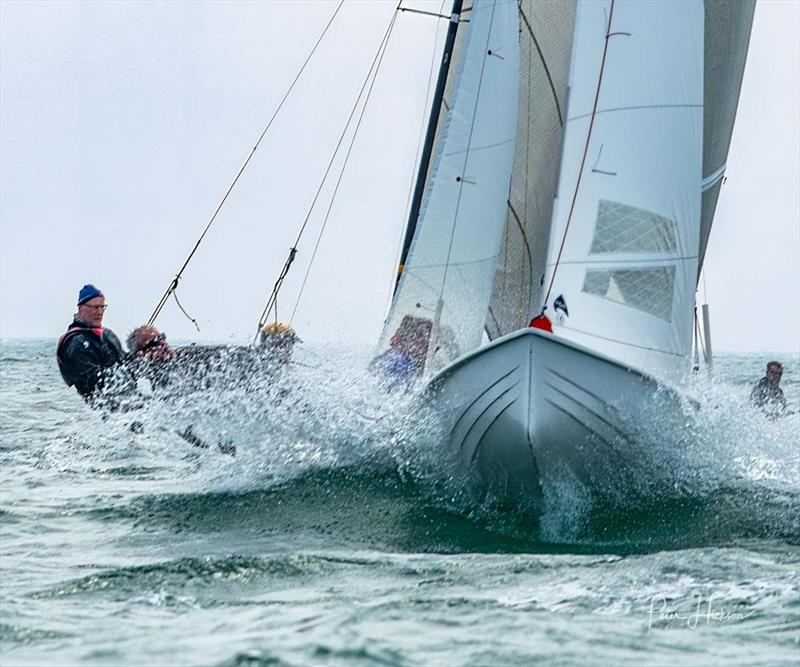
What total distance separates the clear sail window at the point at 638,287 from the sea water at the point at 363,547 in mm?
690

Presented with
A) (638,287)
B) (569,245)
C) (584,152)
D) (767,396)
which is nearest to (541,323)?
(569,245)

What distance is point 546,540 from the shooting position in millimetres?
7148

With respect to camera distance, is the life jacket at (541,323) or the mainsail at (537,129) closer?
the life jacket at (541,323)

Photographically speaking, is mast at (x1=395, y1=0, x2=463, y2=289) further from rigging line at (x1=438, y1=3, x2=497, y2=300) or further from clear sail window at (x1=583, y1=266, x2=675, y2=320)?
clear sail window at (x1=583, y1=266, x2=675, y2=320)

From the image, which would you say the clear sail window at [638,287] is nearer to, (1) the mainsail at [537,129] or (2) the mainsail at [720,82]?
(1) the mainsail at [537,129]

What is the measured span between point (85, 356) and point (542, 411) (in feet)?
11.8

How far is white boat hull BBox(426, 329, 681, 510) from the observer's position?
24.2ft

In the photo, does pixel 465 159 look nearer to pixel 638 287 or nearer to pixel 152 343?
pixel 638 287

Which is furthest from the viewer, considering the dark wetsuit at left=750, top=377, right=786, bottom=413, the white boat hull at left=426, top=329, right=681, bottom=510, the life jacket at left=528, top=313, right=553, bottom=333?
the dark wetsuit at left=750, top=377, right=786, bottom=413

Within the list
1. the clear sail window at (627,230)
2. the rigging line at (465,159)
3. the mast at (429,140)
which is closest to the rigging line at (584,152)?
the clear sail window at (627,230)

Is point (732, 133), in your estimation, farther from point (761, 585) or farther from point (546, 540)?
point (761, 585)

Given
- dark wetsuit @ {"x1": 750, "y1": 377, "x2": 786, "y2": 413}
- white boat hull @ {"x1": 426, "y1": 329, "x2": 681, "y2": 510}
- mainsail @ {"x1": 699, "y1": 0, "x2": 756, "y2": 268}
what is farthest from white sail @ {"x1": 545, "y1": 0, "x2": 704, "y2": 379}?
dark wetsuit @ {"x1": 750, "y1": 377, "x2": 786, "y2": 413}

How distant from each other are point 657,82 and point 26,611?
582 cm

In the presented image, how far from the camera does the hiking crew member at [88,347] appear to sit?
9.37 meters
